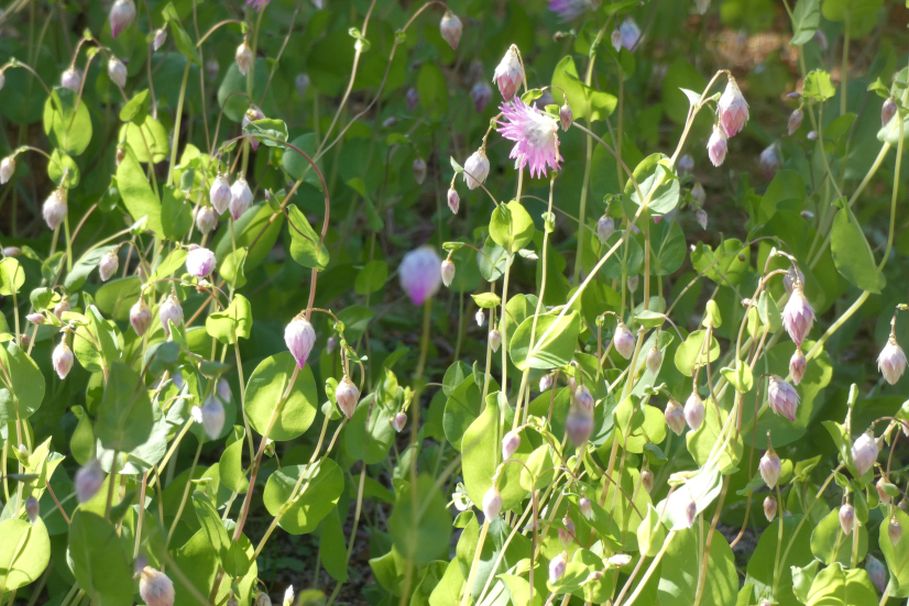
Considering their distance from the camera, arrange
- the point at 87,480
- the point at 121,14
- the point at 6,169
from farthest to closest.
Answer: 1. the point at 121,14
2. the point at 6,169
3. the point at 87,480

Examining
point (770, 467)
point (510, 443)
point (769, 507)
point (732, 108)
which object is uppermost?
point (732, 108)

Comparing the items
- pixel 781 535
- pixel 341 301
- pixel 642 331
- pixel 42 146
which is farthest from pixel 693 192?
pixel 42 146

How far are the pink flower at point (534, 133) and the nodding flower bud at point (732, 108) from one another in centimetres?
17

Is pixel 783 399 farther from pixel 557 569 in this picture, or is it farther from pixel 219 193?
pixel 219 193

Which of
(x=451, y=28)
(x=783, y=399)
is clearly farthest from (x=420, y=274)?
(x=451, y=28)

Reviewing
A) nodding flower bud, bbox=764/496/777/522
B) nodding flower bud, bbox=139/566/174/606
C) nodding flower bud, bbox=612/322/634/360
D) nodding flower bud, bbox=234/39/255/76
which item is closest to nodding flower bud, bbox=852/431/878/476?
nodding flower bud, bbox=764/496/777/522

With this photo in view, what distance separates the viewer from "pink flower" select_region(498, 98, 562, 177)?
4.17 ft

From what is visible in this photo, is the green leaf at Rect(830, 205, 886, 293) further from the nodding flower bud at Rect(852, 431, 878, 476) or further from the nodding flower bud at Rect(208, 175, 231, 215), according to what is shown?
the nodding flower bud at Rect(208, 175, 231, 215)

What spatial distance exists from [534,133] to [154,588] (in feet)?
1.90

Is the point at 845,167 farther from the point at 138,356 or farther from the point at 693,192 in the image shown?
the point at 138,356

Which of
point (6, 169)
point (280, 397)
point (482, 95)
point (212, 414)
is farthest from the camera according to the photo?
point (482, 95)

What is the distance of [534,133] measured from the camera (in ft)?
4.18

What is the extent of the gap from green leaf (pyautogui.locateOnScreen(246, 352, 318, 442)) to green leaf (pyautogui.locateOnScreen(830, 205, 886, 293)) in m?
0.62

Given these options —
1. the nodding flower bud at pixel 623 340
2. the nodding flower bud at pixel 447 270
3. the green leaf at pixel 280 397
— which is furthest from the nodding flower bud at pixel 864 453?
the green leaf at pixel 280 397
